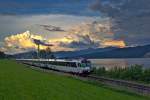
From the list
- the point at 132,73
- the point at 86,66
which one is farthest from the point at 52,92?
the point at 86,66

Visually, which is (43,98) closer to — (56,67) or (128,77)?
(128,77)

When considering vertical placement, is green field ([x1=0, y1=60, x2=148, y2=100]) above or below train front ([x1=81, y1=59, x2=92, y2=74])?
below

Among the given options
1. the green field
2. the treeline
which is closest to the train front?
the treeline

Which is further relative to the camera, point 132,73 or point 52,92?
point 132,73

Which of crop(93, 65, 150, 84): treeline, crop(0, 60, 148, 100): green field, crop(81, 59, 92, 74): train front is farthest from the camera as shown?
crop(81, 59, 92, 74): train front

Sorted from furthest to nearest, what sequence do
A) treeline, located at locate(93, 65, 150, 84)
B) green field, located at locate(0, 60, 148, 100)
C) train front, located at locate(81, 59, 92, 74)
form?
train front, located at locate(81, 59, 92, 74)
treeline, located at locate(93, 65, 150, 84)
green field, located at locate(0, 60, 148, 100)

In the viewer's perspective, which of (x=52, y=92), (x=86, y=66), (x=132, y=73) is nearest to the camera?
(x=52, y=92)

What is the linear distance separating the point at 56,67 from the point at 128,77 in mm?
32724

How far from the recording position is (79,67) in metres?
77.2

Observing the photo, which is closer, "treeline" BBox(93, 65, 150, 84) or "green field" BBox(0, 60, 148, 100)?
"green field" BBox(0, 60, 148, 100)

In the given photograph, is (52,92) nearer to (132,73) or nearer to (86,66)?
(132,73)

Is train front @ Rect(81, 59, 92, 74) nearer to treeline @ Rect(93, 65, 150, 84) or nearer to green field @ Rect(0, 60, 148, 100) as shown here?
treeline @ Rect(93, 65, 150, 84)

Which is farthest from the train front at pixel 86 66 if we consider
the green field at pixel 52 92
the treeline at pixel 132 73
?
the green field at pixel 52 92

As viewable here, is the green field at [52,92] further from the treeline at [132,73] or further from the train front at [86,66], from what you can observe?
the train front at [86,66]
